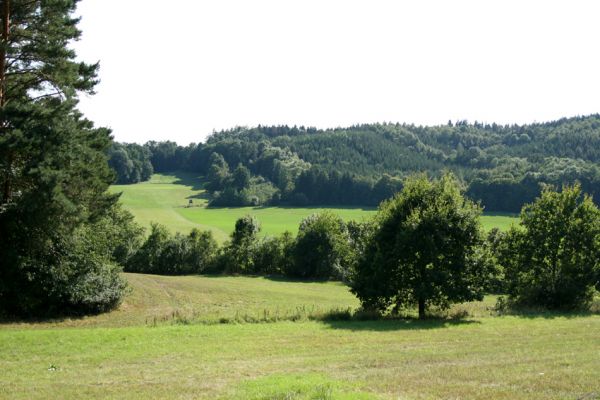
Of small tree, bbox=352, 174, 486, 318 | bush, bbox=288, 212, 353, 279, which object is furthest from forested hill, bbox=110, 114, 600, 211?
small tree, bbox=352, 174, 486, 318

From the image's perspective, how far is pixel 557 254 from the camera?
3073 centimetres

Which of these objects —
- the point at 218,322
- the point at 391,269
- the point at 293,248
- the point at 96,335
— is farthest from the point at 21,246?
the point at 293,248

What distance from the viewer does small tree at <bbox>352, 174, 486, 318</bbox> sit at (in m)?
25.9

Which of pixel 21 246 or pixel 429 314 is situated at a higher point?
pixel 21 246

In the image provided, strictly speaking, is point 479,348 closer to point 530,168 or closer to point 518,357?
point 518,357

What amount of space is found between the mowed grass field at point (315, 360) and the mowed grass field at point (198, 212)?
6782 centimetres

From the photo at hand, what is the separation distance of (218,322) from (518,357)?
14948mm

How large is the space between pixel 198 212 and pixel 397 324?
351ft

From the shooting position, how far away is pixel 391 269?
89.7ft

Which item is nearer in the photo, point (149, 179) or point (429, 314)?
point (429, 314)

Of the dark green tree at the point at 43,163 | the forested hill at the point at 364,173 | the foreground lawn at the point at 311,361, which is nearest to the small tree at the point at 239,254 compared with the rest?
the dark green tree at the point at 43,163

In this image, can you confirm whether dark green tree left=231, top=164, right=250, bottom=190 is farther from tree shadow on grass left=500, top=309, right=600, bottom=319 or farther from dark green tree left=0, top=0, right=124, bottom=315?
tree shadow on grass left=500, top=309, right=600, bottom=319

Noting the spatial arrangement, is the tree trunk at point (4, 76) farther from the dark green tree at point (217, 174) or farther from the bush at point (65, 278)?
the dark green tree at point (217, 174)

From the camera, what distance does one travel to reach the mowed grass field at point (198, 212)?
103456 mm
